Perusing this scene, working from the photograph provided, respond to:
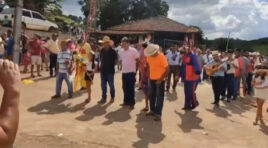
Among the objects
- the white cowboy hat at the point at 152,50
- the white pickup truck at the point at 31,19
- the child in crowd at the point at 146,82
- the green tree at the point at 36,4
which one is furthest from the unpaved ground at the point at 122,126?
the green tree at the point at 36,4

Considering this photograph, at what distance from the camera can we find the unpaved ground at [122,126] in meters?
6.97

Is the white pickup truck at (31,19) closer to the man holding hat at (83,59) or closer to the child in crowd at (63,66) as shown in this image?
the man holding hat at (83,59)

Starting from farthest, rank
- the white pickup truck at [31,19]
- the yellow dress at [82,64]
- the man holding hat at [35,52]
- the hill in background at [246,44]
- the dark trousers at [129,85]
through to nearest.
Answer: the hill in background at [246,44], the white pickup truck at [31,19], the man holding hat at [35,52], the yellow dress at [82,64], the dark trousers at [129,85]

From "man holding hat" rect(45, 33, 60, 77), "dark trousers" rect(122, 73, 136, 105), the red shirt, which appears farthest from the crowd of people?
the red shirt

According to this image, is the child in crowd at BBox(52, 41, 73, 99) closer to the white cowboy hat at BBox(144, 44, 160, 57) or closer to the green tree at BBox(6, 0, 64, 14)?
the white cowboy hat at BBox(144, 44, 160, 57)

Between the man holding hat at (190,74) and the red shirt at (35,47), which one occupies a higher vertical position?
the red shirt at (35,47)

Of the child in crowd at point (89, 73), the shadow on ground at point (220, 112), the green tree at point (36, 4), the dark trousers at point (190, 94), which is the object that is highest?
the green tree at point (36, 4)

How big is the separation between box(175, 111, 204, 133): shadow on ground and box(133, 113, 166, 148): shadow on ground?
0.58m

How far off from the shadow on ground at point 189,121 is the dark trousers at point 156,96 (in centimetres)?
66

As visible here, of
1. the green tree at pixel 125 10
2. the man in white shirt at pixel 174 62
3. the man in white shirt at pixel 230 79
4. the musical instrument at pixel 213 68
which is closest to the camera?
the musical instrument at pixel 213 68

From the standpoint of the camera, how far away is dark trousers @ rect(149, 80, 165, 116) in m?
8.55

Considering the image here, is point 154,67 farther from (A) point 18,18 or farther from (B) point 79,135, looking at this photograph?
(A) point 18,18

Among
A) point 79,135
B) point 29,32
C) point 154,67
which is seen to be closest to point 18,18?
point 79,135

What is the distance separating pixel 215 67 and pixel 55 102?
15.6 feet
